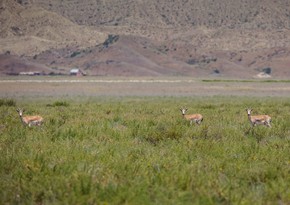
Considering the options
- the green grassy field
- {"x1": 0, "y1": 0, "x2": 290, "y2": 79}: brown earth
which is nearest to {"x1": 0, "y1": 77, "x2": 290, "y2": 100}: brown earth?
the green grassy field

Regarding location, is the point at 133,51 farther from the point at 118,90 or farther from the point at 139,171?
→ the point at 139,171

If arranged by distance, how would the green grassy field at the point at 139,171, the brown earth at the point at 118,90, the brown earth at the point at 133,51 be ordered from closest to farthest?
the green grassy field at the point at 139,171
the brown earth at the point at 118,90
the brown earth at the point at 133,51

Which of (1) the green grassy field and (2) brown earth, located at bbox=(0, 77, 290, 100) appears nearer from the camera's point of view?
(1) the green grassy field

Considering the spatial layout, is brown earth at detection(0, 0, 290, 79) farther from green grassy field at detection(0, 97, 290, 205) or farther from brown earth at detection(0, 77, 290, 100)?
green grassy field at detection(0, 97, 290, 205)

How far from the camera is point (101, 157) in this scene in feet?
33.9

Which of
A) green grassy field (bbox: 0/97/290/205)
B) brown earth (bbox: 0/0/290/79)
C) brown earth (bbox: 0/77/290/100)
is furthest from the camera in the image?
brown earth (bbox: 0/0/290/79)

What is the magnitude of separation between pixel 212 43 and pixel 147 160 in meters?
190

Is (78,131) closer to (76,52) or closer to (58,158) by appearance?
(58,158)

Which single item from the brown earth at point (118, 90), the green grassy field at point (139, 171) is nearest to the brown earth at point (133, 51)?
the brown earth at point (118, 90)

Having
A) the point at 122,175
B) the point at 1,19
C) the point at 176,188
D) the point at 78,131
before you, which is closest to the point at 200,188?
the point at 176,188

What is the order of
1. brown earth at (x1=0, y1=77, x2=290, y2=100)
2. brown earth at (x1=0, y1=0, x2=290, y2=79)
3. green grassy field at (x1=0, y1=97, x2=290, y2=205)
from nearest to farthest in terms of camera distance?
green grassy field at (x1=0, y1=97, x2=290, y2=205) → brown earth at (x1=0, y1=77, x2=290, y2=100) → brown earth at (x1=0, y1=0, x2=290, y2=79)

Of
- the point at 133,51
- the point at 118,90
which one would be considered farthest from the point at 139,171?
the point at 133,51

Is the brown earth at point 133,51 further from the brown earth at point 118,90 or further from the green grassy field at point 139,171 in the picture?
the green grassy field at point 139,171

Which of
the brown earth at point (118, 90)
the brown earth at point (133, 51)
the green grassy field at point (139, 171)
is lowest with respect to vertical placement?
the brown earth at point (133, 51)
